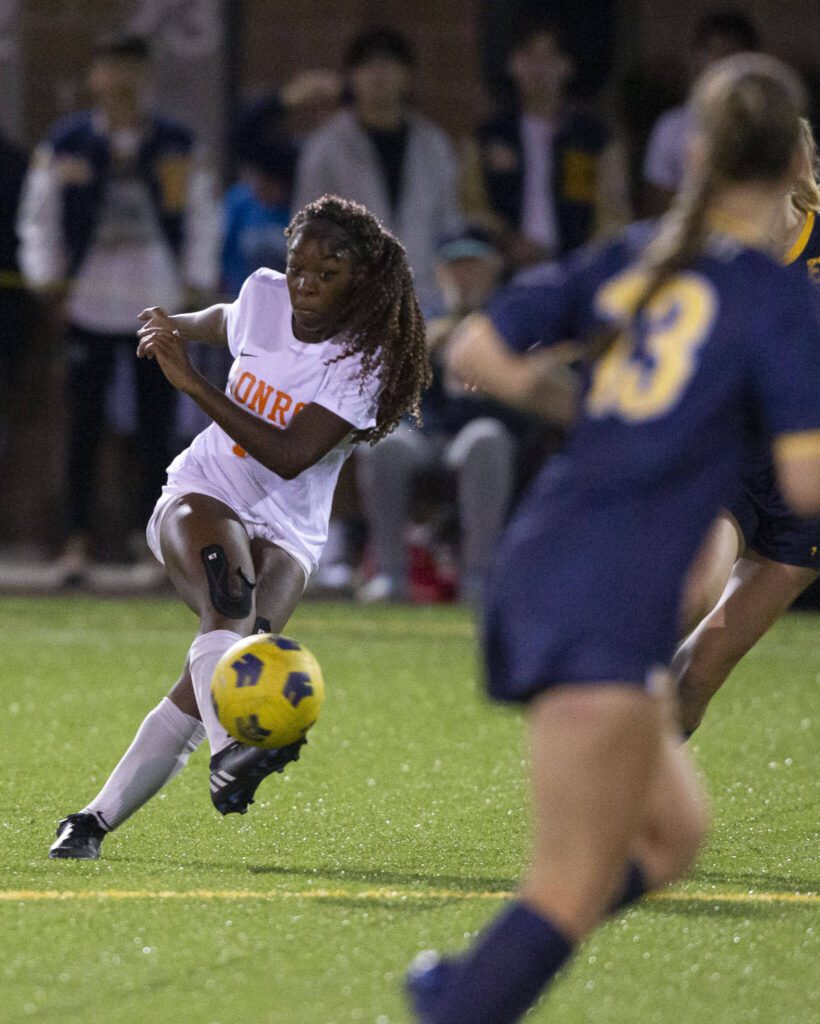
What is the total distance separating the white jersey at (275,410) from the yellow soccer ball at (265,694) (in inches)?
25.1

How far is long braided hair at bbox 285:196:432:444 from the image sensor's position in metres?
5.38

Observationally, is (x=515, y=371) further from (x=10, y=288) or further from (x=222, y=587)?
(x=10, y=288)

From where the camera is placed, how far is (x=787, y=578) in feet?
18.6

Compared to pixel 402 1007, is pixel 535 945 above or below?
above

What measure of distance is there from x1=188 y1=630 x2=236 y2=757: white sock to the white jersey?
443mm

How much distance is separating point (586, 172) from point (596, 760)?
820 centimetres

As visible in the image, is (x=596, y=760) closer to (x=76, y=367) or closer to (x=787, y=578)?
(x=787, y=578)

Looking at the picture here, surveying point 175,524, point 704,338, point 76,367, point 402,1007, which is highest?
point 704,338

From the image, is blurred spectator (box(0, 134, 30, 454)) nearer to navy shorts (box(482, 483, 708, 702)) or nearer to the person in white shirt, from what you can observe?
the person in white shirt

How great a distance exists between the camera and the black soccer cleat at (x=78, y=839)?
5.15 m

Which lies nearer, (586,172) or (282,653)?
(282,653)

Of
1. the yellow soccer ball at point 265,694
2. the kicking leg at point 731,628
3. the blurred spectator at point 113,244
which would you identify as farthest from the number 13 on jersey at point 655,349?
the blurred spectator at point 113,244

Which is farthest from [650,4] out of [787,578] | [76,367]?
[787,578]

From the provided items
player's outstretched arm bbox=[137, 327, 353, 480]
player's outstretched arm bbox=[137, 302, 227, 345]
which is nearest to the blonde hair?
player's outstretched arm bbox=[137, 327, 353, 480]
